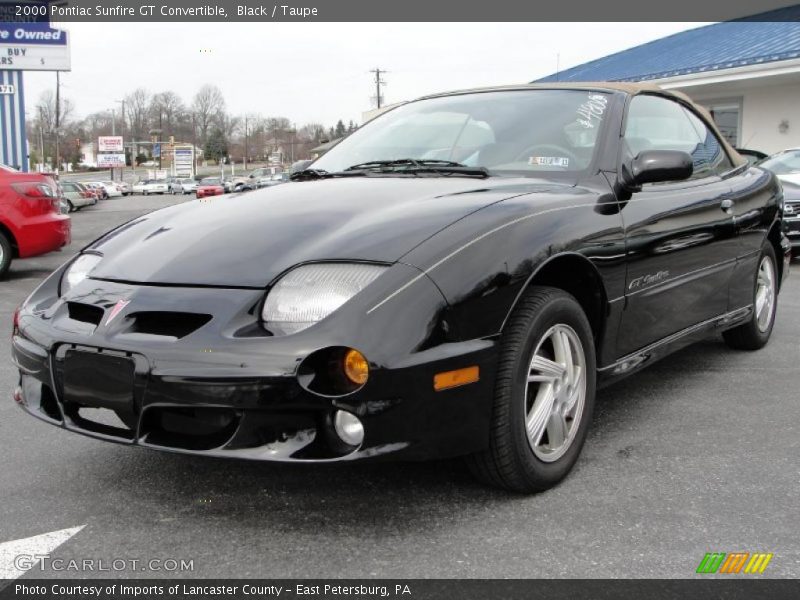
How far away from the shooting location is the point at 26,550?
7.42 ft

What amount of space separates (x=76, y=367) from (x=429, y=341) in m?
1.06

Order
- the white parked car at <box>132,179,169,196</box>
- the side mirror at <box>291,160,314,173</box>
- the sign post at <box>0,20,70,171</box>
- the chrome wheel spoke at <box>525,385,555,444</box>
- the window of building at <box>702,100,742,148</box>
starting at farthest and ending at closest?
the white parked car at <box>132,179,169,196</box>, the sign post at <box>0,20,70,171</box>, the window of building at <box>702,100,742,148</box>, the side mirror at <box>291,160,314,173</box>, the chrome wheel spoke at <box>525,385,555,444</box>

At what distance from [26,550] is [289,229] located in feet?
3.99

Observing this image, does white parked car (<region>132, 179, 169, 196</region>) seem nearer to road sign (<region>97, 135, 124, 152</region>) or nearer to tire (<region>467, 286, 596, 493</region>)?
road sign (<region>97, 135, 124, 152</region>)

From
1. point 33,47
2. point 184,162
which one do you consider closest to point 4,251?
point 33,47

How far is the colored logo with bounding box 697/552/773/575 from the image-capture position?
2.16 meters

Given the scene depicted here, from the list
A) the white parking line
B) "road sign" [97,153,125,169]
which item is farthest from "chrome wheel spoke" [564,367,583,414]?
"road sign" [97,153,125,169]

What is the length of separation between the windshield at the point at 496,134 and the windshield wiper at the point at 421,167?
45mm

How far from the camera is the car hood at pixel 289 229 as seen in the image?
241cm

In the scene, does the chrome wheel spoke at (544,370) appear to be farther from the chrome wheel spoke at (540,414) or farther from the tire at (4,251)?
the tire at (4,251)

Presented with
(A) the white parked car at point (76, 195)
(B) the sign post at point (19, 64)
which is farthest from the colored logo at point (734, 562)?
(A) the white parked car at point (76, 195)

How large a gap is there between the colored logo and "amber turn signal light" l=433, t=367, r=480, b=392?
0.80m

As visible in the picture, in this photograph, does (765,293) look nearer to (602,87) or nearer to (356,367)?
(602,87)
